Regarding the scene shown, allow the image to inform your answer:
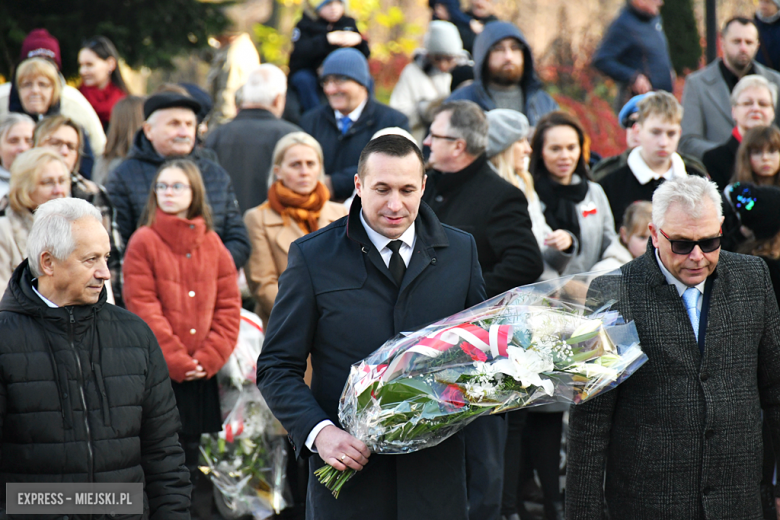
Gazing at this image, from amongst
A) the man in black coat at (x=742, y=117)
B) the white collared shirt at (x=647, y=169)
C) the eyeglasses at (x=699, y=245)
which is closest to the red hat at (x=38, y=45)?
the white collared shirt at (x=647, y=169)

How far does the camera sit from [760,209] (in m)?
5.68

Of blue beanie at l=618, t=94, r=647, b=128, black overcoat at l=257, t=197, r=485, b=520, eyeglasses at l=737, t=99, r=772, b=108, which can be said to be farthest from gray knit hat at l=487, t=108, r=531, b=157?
black overcoat at l=257, t=197, r=485, b=520

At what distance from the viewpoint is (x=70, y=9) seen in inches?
401

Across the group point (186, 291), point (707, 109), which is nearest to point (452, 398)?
point (186, 291)

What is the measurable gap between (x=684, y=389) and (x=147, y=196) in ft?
13.1

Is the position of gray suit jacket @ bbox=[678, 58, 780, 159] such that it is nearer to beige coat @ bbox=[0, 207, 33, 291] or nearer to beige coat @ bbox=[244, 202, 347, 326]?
beige coat @ bbox=[244, 202, 347, 326]

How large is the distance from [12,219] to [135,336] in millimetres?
2140

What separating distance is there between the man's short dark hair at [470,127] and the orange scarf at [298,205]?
138cm

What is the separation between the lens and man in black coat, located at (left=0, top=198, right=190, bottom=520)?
3486 mm

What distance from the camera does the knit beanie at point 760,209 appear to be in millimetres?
5656

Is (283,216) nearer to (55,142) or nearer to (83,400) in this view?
(55,142)

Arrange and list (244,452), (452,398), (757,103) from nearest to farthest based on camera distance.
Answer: (452,398), (244,452), (757,103)

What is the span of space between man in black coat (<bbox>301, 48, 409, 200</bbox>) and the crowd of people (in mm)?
20

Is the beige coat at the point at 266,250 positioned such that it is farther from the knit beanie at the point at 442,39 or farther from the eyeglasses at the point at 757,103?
the knit beanie at the point at 442,39
